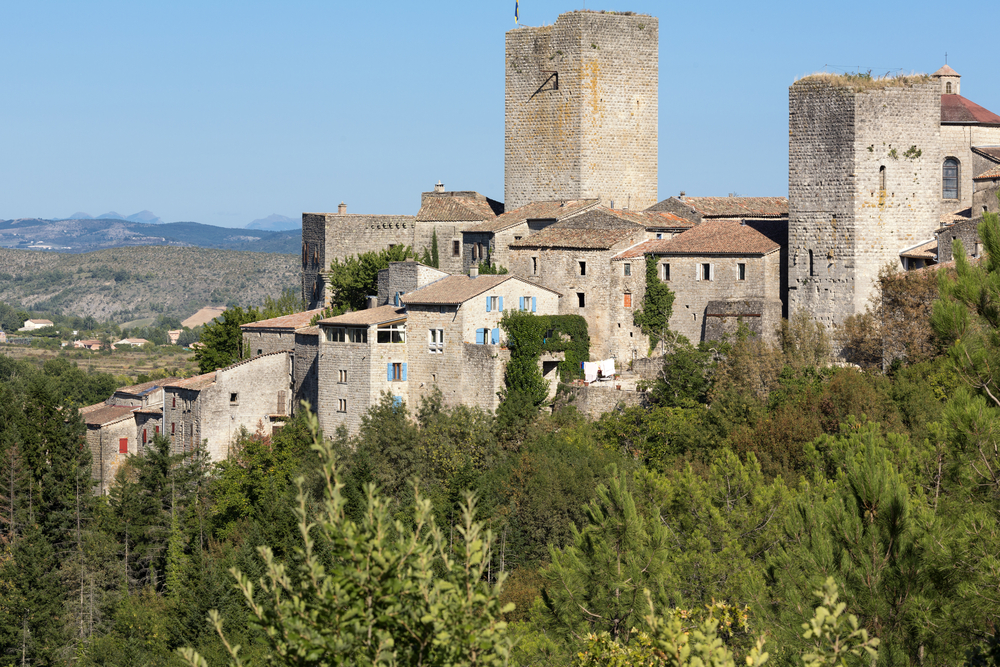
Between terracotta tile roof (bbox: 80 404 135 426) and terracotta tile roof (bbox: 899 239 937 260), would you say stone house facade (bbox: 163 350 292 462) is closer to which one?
terracotta tile roof (bbox: 80 404 135 426)

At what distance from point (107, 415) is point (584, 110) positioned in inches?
945

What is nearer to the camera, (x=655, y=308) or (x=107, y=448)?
(x=655, y=308)

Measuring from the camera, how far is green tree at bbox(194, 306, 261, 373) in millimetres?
54688

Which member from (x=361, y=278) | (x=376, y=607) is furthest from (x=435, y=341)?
(x=376, y=607)

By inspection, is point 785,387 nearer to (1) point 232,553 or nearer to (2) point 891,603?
(1) point 232,553

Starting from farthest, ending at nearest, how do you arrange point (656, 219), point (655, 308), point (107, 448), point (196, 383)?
1. point (107, 448)
2. point (196, 383)
3. point (656, 219)
4. point (655, 308)

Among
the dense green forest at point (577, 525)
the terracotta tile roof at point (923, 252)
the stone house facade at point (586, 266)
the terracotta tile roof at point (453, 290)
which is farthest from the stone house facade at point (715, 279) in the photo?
the terracotta tile roof at point (453, 290)

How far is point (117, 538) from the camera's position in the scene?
5072 cm

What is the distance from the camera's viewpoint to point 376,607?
1176 cm

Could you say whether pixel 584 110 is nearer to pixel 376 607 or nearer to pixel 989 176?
pixel 989 176

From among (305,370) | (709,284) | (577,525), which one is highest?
(709,284)

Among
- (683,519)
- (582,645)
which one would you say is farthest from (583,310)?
(582,645)

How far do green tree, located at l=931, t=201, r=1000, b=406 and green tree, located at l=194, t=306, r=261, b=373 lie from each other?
40681 millimetres

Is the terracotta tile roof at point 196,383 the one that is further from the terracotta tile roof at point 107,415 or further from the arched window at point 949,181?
the arched window at point 949,181
